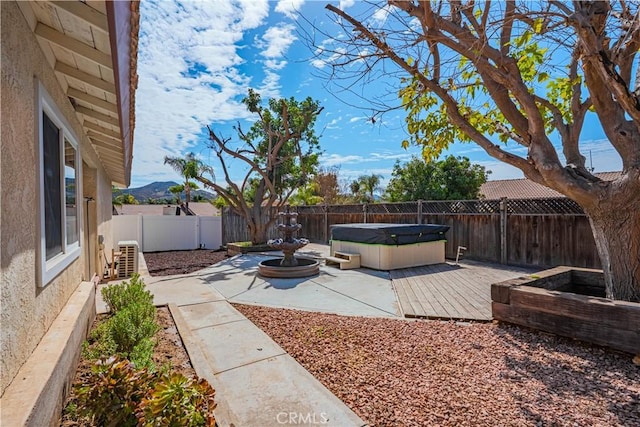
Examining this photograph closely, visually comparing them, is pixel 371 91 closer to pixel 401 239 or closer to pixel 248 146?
pixel 401 239

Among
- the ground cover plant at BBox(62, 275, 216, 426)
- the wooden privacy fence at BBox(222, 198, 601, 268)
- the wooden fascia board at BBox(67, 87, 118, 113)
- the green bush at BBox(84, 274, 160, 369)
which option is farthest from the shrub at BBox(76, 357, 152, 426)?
the wooden privacy fence at BBox(222, 198, 601, 268)

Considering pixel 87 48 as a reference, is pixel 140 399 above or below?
below

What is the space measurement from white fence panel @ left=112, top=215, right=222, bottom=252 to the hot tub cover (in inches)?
305

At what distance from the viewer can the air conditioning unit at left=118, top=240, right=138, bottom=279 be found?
773 centimetres

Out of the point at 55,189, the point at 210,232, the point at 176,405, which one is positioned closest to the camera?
the point at 176,405

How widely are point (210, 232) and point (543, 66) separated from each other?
1383 cm

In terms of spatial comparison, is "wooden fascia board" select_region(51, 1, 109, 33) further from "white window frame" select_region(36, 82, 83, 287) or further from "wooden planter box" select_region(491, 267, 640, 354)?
"wooden planter box" select_region(491, 267, 640, 354)

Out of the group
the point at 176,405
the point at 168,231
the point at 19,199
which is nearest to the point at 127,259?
Answer: the point at 168,231

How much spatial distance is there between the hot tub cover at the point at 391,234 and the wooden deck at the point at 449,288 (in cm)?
80

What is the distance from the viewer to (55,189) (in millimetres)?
2770

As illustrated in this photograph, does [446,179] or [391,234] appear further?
[446,179]

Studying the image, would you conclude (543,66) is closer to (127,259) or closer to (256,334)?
(256,334)

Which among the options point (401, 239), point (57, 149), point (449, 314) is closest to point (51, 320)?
point (57, 149)

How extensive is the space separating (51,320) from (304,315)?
9.91ft
